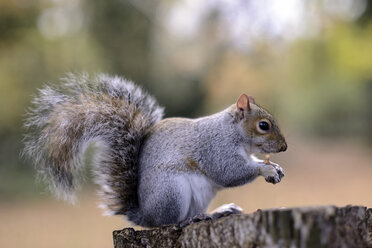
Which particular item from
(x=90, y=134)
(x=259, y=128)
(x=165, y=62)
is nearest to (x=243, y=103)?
(x=259, y=128)

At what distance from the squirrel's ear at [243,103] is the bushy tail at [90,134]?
1.61ft

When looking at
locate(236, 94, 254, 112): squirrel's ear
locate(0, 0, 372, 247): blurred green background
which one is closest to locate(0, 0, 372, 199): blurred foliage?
locate(0, 0, 372, 247): blurred green background

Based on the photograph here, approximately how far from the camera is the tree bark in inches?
51.7

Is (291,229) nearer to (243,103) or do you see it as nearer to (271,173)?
(271,173)

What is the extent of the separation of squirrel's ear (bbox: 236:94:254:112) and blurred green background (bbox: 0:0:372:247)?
4.68 metres

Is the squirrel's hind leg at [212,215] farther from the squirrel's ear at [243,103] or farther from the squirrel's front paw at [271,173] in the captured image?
the squirrel's ear at [243,103]

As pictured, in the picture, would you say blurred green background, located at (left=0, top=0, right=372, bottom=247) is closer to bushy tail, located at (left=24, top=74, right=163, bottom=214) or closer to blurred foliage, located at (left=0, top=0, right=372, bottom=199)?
blurred foliage, located at (left=0, top=0, right=372, bottom=199)

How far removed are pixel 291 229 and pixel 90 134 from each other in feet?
3.57

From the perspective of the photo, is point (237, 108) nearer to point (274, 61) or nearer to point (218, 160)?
point (218, 160)

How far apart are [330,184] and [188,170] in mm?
8896

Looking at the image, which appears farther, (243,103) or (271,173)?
(243,103)

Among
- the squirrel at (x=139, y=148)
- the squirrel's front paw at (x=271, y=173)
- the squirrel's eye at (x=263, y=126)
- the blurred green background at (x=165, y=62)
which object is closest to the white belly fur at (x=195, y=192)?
the squirrel at (x=139, y=148)

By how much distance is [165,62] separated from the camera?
383 inches

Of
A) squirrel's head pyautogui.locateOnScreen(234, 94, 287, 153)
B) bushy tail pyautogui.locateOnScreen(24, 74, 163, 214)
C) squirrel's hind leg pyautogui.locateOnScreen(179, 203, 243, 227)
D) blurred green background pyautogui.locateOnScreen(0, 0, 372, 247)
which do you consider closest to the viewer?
squirrel's hind leg pyautogui.locateOnScreen(179, 203, 243, 227)
